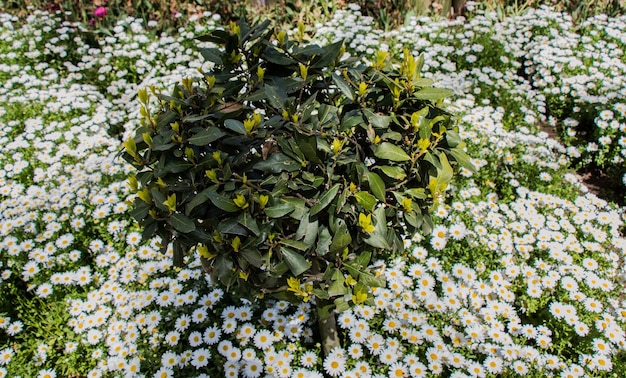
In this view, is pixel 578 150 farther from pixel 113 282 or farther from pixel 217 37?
pixel 113 282

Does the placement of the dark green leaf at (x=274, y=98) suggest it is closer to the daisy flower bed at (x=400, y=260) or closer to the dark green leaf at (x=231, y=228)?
the dark green leaf at (x=231, y=228)

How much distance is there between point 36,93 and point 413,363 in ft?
12.3

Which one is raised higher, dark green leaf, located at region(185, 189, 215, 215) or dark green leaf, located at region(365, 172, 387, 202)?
dark green leaf, located at region(365, 172, 387, 202)

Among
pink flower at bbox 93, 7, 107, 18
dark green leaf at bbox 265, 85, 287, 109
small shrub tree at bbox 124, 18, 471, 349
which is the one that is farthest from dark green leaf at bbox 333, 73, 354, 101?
pink flower at bbox 93, 7, 107, 18

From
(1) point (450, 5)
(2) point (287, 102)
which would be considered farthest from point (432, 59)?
(2) point (287, 102)

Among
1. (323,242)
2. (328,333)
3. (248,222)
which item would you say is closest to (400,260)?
(328,333)

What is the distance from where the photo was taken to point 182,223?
1.60 meters

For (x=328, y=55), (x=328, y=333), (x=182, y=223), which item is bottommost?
(x=328, y=333)

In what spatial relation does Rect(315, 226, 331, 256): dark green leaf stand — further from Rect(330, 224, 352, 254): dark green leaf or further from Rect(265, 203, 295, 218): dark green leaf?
Rect(265, 203, 295, 218): dark green leaf

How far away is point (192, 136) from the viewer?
1.68 meters

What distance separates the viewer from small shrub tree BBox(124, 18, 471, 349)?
5.32ft

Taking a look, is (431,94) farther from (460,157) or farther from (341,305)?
(341,305)

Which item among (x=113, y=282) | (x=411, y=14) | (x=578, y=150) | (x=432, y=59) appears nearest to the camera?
(x=113, y=282)

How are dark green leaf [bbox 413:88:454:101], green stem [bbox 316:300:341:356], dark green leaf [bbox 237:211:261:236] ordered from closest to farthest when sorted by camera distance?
dark green leaf [bbox 237:211:261:236] → dark green leaf [bbox 413:88:454:101] → green stem [bbox 316:300:341:356]
